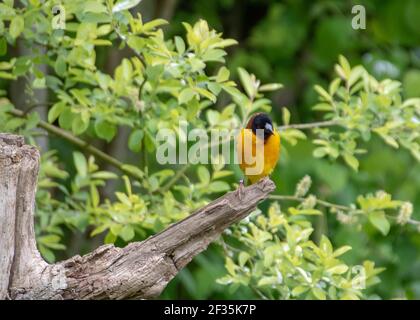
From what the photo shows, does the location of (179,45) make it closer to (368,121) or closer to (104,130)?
(104,130)

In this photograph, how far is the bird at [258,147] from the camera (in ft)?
13.8

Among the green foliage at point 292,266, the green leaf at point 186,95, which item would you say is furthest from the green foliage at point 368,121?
the green leaf at point 186,95

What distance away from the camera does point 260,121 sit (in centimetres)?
427

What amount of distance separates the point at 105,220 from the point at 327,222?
2.22m

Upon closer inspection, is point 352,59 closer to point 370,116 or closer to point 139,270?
point 370,116

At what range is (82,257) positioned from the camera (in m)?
3.19

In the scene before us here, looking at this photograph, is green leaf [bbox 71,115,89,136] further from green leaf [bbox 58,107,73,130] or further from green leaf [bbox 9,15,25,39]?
green leaf [bbox 9,15,25,39]

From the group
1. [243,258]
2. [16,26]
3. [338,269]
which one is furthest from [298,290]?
[16,26]

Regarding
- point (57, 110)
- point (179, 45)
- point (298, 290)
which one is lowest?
point (298, 290)

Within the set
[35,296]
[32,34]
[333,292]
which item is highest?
[32,34]

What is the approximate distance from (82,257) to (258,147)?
1.26 meters

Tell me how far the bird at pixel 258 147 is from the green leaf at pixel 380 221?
530mm

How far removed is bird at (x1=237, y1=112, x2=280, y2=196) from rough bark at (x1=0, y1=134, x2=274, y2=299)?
0.88 meters
